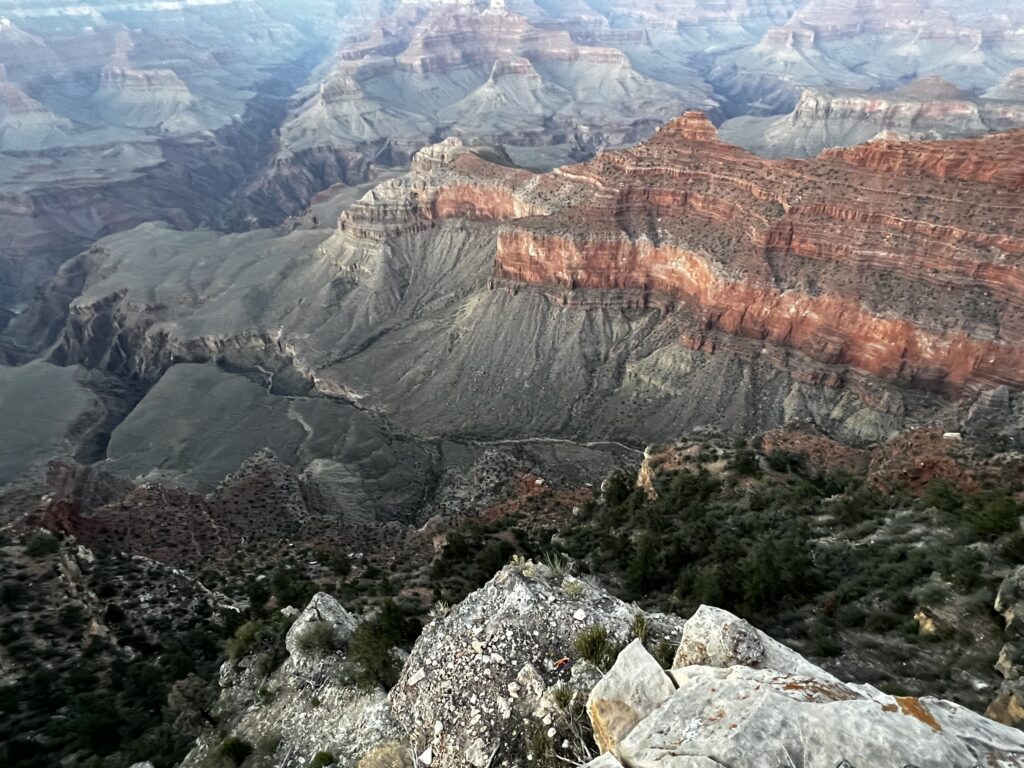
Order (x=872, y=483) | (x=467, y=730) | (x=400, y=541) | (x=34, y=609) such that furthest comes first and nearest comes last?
(x=400, y=541), (x=872, y=483), (x=34, y=609), (x=467, y=730)

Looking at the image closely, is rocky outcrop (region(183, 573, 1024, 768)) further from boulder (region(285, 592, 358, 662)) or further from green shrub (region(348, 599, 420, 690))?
green shrub (region(348, 599, 420, 690))

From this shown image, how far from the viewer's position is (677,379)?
5800 cm

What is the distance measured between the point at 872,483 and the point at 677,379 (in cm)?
3157

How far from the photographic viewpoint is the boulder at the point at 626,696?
9.76m

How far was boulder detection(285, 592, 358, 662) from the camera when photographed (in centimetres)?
1922

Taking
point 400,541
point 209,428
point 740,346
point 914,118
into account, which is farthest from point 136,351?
point 914,118

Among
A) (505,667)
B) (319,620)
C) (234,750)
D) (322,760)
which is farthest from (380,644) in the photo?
(505,667)

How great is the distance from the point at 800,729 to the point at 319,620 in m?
15.7

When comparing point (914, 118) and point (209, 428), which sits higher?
point (914, 118)

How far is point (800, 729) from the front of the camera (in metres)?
7.72

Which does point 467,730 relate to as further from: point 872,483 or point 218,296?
point 218,296

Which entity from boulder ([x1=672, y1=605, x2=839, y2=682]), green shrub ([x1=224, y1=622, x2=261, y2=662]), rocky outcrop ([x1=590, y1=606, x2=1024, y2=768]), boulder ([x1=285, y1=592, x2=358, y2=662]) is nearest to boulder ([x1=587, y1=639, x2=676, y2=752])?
rocky outcrop ([x1=590, y1=606, x2=1024, y2=768])

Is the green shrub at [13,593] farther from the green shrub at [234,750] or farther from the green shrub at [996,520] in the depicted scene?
the green shrub at [996,520]

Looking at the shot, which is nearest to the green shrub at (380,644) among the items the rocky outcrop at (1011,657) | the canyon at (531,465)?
the canyon at (531,465)
